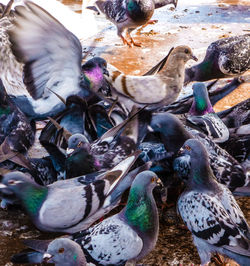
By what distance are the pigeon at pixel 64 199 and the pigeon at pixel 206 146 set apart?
628 mm

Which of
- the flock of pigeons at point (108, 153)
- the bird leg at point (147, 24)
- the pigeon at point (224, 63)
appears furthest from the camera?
the bird leg at point (147, 24)

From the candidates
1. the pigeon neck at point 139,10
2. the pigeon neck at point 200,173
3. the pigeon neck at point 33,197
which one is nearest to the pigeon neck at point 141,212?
the pigeon neck at point 200,173

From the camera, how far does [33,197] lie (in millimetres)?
3062

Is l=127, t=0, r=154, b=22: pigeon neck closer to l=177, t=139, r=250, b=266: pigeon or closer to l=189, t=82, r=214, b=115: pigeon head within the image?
l=189, t=82, r=214, b=115: pigeon head

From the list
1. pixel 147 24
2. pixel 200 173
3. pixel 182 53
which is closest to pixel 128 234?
pixel 200 173

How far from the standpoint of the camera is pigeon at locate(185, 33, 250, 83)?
19.6 feet

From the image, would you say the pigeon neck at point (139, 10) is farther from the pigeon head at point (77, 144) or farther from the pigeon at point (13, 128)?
the pigeon head at point (77, 144)

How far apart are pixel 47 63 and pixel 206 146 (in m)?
1.96

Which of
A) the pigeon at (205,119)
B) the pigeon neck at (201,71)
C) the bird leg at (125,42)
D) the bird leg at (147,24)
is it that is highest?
the pigeon at (205,119)

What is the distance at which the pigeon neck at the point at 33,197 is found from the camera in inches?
120

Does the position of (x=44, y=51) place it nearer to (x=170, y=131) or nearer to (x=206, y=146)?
(x=170, y=131)

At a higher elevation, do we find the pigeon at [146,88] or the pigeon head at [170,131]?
the pigeon head at [170,131]

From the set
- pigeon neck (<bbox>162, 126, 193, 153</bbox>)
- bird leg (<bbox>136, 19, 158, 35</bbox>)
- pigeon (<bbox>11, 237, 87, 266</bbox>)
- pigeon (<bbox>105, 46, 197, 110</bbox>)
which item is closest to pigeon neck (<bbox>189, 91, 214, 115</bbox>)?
pigeon (<bbox>105, 46, 197, 110</bbox>)

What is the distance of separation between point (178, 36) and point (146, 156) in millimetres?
4644
